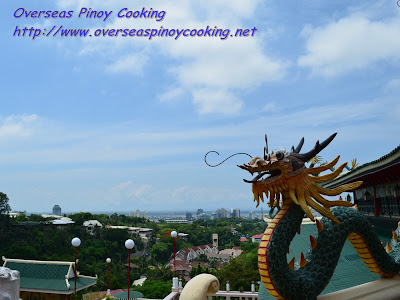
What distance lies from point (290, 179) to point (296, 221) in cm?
58

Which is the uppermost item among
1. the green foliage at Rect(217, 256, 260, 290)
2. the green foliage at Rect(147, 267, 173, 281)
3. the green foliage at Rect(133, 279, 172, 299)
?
the green foliage at Rect(217, 256, 260, 290)

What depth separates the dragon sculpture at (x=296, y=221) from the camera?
4.23m

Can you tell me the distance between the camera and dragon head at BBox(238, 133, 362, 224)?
4367 millimetres

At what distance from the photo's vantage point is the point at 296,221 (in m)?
4.54

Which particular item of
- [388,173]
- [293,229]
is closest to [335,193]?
[293,229]

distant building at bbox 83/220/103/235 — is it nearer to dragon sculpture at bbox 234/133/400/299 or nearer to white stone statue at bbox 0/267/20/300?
white stone statue at bbox 0/267/20/300

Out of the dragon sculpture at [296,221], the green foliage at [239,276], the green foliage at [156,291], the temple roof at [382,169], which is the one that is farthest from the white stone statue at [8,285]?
the green foliage at [156,291]

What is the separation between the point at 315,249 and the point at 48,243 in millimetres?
41693

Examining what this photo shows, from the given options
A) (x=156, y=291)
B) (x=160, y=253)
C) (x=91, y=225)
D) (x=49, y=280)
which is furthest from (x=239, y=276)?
(x=91, y=225)

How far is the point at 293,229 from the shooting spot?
4508 mm

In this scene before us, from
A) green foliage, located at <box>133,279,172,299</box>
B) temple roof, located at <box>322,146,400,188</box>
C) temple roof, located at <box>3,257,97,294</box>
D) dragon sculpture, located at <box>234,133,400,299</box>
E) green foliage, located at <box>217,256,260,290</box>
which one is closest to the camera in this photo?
dragon sculpture, located at <box>234,133,400,299</box>

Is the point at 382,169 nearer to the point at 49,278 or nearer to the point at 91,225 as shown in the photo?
the point at 49,278

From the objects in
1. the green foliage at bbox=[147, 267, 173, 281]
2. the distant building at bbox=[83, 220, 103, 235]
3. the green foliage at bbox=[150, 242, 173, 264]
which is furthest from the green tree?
the green foliage at bbox=[150, 242, 173, 264]

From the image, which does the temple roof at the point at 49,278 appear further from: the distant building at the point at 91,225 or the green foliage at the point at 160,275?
the distant building at the point at 91,225
